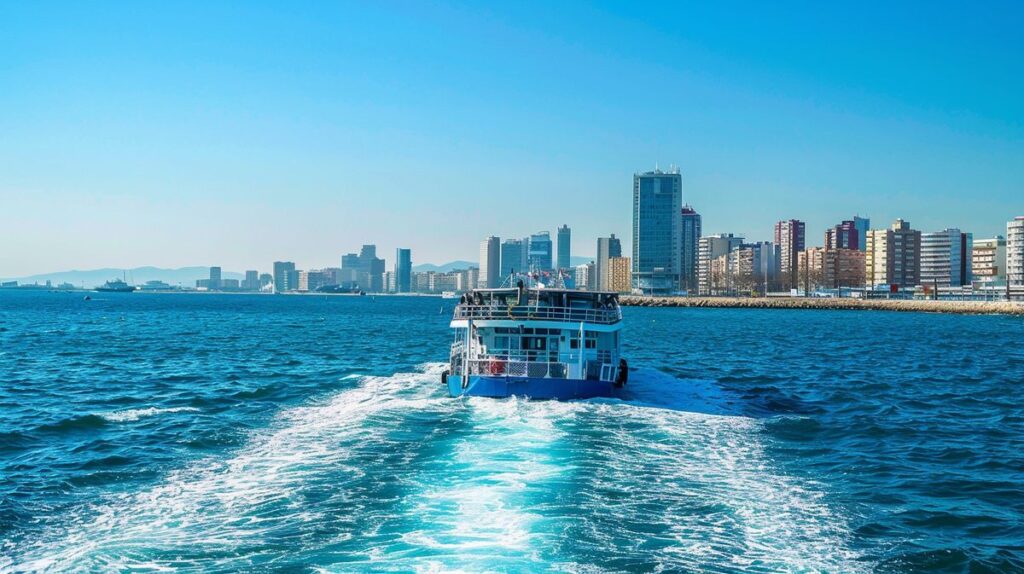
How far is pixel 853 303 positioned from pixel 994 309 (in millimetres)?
35616

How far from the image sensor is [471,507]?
18797 millimetres

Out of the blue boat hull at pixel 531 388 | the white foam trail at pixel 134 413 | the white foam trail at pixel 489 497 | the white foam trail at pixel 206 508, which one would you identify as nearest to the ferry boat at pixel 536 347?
the blue boat hull at pixel 531 388

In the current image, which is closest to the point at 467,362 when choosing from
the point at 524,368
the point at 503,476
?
the point at 524,368

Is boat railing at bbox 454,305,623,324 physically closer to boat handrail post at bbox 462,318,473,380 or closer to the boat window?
boat handrail post at bbox 462,318,473,380

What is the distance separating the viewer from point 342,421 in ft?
103

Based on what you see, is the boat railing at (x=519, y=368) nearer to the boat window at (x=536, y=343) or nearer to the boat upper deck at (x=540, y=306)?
the boat window at (x=536, y=343)

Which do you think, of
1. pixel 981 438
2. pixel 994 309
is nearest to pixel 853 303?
pixel 994 309

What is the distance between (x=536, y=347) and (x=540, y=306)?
203cm

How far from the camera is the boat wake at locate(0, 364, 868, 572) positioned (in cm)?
1564

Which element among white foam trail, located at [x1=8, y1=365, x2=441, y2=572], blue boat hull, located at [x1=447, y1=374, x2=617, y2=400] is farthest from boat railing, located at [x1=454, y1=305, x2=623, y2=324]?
white foam trail, located at [x1=8, y1=365, x2=441, y2=572]

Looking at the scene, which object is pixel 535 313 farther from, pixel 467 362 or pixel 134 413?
pixel 134 413

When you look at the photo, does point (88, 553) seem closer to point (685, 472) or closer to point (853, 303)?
point (685, 472)

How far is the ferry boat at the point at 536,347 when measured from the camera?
35.1m

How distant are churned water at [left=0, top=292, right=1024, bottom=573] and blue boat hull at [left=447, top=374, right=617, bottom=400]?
0.81 m
